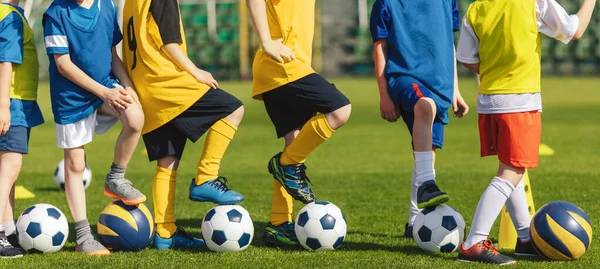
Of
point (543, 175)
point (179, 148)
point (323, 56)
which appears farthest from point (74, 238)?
point (323, 56)

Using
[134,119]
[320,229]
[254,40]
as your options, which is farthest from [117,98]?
[254,40]

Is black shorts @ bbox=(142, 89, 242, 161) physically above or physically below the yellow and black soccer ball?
above

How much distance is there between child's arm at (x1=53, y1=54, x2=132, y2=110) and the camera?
18.0 ft

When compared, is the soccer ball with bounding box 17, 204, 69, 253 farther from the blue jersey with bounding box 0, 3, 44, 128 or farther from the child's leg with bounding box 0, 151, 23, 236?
the blue jersey with bounding box 0, 3, 44, 128

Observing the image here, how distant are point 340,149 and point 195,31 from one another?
22911 mm

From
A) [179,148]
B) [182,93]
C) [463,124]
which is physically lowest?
[463,124]

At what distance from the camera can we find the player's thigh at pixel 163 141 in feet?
19.5

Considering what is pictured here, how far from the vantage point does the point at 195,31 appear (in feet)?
116

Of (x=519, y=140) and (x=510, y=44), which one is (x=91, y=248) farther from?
Answer: (x=510, y=44)

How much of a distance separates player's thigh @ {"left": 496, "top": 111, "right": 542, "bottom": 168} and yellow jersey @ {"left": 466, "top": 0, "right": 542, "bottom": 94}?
16cm

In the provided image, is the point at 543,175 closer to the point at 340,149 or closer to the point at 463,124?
the point at 340,149

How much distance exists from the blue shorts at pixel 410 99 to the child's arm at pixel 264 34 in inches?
29.9

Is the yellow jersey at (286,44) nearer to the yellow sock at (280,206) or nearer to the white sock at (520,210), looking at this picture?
the yellow sock at (280,206)

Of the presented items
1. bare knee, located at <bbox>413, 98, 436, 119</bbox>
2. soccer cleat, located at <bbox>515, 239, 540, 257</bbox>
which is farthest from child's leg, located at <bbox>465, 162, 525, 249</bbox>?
bare knee, located at <bbox>413, 98, 436, 119</bbox>
